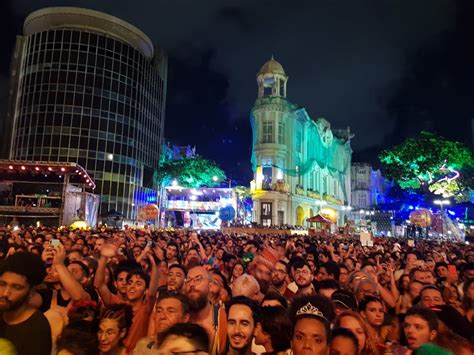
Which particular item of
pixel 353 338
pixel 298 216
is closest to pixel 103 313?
pixel 353 338

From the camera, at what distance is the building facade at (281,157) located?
45031 mm

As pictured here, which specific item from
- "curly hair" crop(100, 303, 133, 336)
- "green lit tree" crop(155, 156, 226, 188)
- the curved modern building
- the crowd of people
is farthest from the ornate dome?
"curly hair" crop(100, 303, 133, 336)

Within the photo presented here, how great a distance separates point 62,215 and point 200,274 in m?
27.9

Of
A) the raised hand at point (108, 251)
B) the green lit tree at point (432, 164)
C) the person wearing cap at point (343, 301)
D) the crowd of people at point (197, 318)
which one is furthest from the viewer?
the green lit tree at point (432, 164)

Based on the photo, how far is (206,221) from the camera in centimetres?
4753

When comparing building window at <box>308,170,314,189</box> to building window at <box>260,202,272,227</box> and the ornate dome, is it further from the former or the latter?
the ornate dome

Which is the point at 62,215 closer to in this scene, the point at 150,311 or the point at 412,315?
the point at 150,311

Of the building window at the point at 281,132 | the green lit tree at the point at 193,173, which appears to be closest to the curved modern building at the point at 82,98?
the green lit tree at the point at 193,173

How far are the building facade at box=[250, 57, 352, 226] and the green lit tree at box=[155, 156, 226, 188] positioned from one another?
363 inches

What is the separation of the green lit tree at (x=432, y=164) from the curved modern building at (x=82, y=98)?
34.0m

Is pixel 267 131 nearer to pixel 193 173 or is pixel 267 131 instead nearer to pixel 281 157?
pixel 281 157

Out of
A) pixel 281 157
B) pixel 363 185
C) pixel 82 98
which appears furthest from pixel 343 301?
pixel 363 185

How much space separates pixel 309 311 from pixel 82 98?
53258 millimetres

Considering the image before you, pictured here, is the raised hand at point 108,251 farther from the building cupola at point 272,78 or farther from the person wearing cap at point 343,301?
the building cupola at point 272,78
